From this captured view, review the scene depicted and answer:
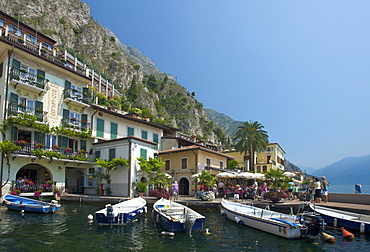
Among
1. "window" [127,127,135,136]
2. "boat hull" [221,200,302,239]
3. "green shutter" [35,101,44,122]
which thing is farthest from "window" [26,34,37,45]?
"boat hull" [221,200,302,239]

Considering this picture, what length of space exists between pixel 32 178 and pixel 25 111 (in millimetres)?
9084

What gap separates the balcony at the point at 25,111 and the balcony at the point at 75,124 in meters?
2.37

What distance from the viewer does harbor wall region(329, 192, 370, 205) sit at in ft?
64.8

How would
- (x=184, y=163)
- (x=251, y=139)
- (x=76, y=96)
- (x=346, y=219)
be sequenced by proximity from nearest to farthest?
(x=346, y=219), (x=184, y=163), (x=76, y=96), (x=251, y=139)

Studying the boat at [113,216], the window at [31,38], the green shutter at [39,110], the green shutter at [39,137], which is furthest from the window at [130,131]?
the window at [31,38]

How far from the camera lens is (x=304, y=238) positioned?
12.2m

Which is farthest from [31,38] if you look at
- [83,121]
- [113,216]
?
[113,216]

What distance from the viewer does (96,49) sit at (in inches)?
3607

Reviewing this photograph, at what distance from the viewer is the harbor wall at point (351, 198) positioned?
19.7m

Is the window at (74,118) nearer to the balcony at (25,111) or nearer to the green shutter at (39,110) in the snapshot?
the balcony at (25,111)

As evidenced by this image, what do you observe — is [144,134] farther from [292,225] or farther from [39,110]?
[292,225]

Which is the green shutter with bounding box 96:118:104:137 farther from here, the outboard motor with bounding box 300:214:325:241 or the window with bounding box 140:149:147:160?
the outboard motor with bounding box 300:214:325:241

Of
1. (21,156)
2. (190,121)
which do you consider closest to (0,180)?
(21,156)

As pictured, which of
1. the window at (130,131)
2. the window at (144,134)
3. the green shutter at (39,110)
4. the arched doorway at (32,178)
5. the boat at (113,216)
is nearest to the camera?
the boat at (113,216)
